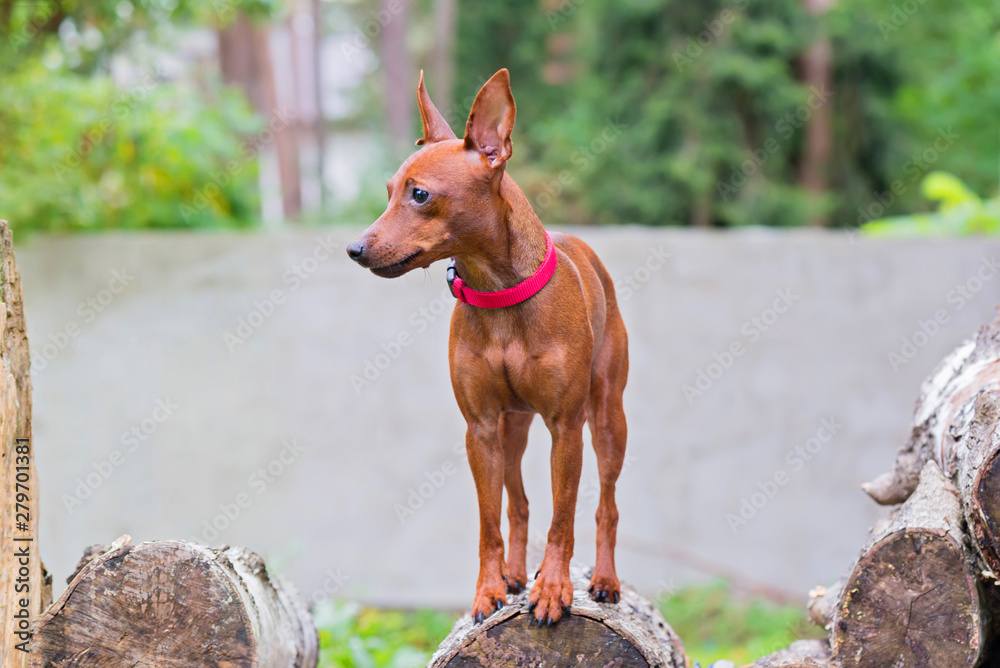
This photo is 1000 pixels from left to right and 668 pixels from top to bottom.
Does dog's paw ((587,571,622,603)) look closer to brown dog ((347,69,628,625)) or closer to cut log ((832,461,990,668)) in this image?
brown dog ((347,69,628,625))

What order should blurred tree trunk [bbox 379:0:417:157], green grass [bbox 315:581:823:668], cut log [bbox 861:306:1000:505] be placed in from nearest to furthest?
cut log [bbox 861:306:1000:505], green grass [bbox 315:581:823:668], blurred tree trunk [bbox 379:0:417:157]

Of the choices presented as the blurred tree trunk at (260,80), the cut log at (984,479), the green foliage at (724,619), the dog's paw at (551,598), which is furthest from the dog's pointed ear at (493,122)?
the blurred tree trunk at (260,80)

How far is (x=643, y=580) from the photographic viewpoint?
679 cm

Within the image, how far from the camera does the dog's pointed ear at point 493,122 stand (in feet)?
7.18

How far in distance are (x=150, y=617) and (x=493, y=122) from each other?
174 cm

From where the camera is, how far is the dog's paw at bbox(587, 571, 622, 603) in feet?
8.46

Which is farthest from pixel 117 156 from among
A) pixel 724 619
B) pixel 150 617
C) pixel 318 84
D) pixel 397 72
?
pixel 318 84

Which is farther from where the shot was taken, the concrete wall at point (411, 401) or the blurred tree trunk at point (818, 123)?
the blurred tree trunk at point (818, 123)

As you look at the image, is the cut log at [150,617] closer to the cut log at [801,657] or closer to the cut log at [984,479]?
the cut log at [801,657]

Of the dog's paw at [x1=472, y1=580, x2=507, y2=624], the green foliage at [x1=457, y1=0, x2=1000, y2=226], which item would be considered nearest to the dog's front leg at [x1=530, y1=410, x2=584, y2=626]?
the dog's paw at [x1=472, y1=580, x2=507, y2=624]

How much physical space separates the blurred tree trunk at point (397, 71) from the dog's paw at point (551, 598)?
9.83 meters

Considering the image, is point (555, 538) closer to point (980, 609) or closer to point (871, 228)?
point (980, 609)

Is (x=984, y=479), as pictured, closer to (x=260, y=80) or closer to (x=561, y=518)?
(x=561, y=518)

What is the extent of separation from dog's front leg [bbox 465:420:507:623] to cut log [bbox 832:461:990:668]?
3.43 ft
